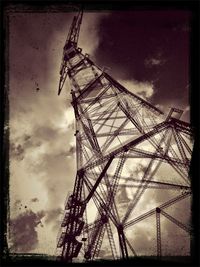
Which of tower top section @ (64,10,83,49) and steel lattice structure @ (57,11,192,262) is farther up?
tower top section @ (64,10,83,49)

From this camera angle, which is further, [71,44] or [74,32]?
[71,44]

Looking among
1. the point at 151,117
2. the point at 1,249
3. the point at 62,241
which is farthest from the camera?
the point at 151,117

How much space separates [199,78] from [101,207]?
641 cm

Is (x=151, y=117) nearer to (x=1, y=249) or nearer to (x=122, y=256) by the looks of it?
(x=122, y=256)

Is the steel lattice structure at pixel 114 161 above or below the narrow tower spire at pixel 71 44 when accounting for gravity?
below

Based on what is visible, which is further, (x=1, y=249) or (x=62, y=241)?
(x=62, y=241)

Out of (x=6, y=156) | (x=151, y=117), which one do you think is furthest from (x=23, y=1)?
(x=151, y=117)

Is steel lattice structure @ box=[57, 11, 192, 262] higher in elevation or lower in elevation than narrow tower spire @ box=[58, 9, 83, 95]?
lower

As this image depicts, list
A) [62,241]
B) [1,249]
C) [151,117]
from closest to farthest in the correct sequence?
[1,249], [62,241], [151,117]

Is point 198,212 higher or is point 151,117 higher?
point 151,117

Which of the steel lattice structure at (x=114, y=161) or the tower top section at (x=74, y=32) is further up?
the tower top section at (x=74, y=32)

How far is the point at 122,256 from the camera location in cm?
1571

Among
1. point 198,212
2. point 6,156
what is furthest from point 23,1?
point 198,212

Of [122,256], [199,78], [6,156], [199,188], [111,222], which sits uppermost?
[199,78]
